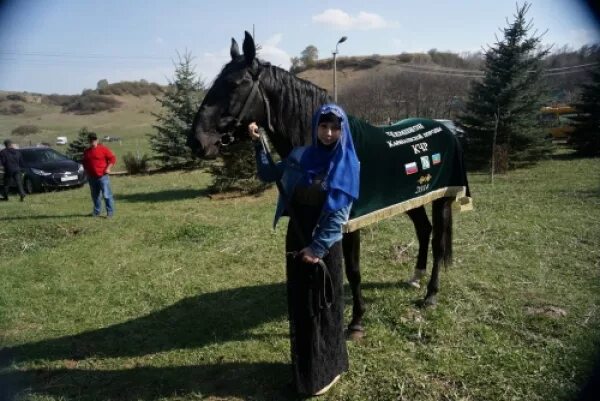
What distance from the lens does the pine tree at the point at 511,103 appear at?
1422 cm

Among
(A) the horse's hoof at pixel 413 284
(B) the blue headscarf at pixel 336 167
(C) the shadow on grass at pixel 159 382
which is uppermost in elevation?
(B) the blue headscarf at pixel 336 167

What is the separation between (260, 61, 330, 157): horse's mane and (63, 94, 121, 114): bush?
205 feet

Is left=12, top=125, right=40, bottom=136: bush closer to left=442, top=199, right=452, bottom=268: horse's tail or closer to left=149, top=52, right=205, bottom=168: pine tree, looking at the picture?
left=149, top=52, right=205, bottom=168: pine tree

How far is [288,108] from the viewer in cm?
336

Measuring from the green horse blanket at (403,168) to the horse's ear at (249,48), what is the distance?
977 millimetres

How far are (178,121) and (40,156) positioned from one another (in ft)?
18.4

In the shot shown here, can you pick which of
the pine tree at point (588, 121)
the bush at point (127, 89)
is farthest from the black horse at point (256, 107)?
the bush at point (127, 89)

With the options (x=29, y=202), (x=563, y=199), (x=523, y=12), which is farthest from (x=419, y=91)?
(x=29, y=202)

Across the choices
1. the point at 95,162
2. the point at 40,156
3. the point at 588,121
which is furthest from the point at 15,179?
the point at 588,121

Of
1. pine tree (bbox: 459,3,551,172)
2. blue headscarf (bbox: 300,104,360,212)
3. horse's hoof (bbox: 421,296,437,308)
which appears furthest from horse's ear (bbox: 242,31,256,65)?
pine tree (bbox: 459,3,551,172)

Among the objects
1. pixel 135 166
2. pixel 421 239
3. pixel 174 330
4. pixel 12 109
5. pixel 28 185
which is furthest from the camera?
pixel 12 109

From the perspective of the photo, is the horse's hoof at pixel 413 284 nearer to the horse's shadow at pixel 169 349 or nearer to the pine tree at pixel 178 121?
the horse's shadow at pixel 169 349

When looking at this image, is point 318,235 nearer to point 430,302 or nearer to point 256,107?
point 256,107

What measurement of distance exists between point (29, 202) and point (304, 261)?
1296 cm
